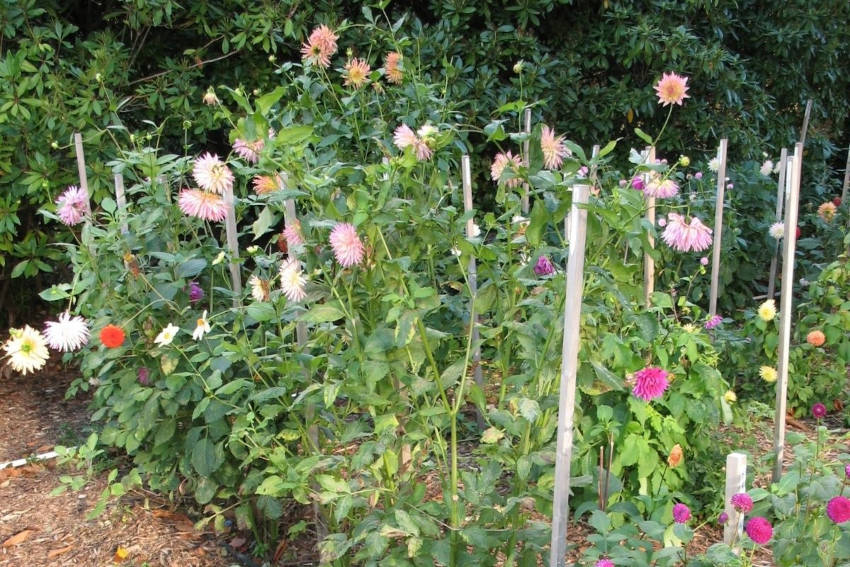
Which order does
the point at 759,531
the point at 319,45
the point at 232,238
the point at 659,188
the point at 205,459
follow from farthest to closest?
1. the point at 319,45
2. the point at 232,238
3. the point at 205,459
4. the point at 659,188
5. the point at 759,531

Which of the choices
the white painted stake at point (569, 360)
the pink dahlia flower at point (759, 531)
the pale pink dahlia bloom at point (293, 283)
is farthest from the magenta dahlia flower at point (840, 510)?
the pale pink dahlia bloom at point (293, 283)

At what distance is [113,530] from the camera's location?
8.83ft

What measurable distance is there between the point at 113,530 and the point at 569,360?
178cm

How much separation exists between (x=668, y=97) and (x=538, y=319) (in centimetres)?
73

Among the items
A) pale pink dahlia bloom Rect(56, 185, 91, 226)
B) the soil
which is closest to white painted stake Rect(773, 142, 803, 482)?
the soil

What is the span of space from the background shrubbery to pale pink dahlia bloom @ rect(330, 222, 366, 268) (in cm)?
129

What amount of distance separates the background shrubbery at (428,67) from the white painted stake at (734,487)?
1.64 m

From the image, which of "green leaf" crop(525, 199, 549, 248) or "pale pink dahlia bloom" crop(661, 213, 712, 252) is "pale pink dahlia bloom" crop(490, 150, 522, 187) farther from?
"pale pink dahlia bloom" crop(661, 213, 712, 252)

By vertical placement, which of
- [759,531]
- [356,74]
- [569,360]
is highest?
[356,74]

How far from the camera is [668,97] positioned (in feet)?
7.00

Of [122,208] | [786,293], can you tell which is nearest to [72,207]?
[122,208]

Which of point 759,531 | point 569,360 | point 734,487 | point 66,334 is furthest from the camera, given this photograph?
point 66,334

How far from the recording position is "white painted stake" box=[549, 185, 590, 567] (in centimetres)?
164

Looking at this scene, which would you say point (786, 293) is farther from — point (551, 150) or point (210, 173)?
point (210, 173)
